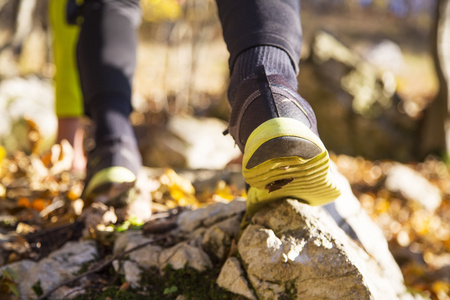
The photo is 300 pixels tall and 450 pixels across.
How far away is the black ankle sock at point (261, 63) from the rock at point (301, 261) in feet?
1.18

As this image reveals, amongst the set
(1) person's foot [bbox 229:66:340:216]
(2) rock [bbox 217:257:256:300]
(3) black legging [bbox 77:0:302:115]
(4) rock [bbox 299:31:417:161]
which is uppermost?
(1) person's foot [bbox 229:66:340:216]

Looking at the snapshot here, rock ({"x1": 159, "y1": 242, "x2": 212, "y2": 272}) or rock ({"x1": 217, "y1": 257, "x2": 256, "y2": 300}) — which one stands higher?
rock ({"x1": 217, "y1": 257, "x2": 256, "y2": 300})

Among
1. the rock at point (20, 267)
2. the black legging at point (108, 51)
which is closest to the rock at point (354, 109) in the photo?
the black legging at point (108, 51)

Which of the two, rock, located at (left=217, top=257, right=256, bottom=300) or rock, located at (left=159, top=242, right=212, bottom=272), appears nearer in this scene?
rock, located at (left=217, top=257, right=256, bottom=300)

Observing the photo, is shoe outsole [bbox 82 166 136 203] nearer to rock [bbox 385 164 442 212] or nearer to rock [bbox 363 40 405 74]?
rock [bbox 385 164 442 212]

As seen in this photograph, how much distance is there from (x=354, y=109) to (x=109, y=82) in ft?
16.4

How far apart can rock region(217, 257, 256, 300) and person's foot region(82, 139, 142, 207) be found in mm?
520

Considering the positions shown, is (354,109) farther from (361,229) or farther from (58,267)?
(58,267)

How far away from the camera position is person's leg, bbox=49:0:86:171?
7.99ft

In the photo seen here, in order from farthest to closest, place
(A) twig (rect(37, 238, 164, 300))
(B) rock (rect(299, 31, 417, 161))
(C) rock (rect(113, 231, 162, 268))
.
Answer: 1. (B) rock (rect(299, 31, 417, 161))
2. (C) rock (rect(113, 231, 162, 268))
3. (A) twig (rect(37, 238, 164, 300))

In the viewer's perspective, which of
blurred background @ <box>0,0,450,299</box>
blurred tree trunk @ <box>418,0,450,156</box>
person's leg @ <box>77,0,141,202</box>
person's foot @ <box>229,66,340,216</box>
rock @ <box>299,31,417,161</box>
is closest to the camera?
person's foot @ <box>229,66,340,216</box>

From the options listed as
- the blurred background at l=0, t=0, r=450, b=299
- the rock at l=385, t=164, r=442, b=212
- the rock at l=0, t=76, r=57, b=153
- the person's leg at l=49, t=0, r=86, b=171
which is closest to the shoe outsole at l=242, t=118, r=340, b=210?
the blurred background at l=0, t=0, r=450, b=299

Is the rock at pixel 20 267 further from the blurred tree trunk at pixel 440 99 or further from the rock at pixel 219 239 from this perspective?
the blurred tree trunk at pixel 440 99

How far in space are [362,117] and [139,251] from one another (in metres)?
5.31
